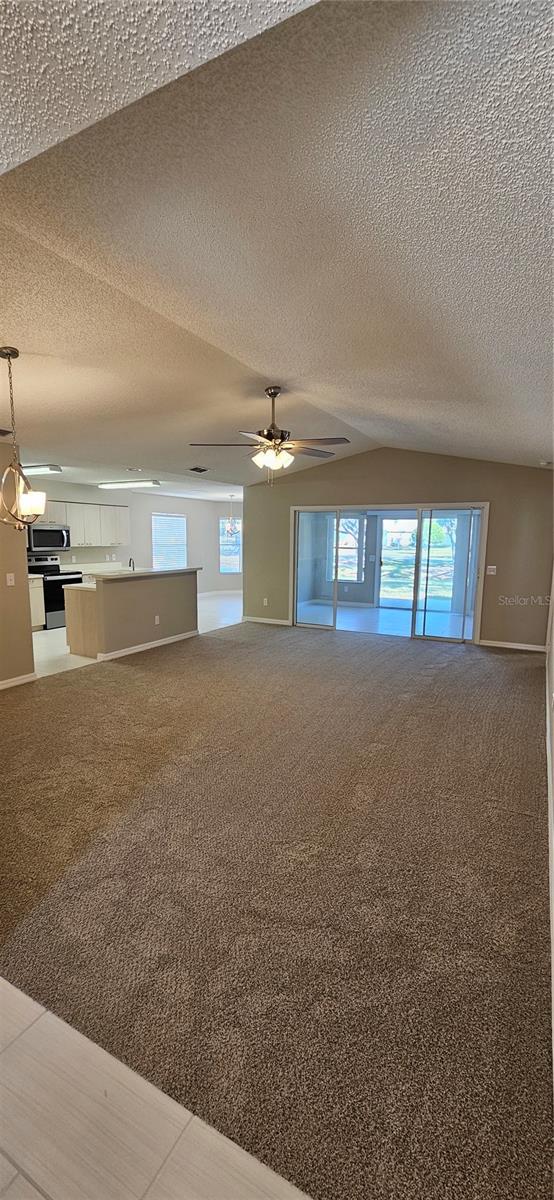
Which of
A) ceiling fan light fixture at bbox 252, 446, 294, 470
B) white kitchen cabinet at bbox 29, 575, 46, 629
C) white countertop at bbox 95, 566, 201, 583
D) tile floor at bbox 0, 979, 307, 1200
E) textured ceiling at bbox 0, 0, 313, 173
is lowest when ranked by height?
tile floor at bbox 0, 979, 307, 1200

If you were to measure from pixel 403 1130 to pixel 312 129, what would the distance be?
8.40 feet

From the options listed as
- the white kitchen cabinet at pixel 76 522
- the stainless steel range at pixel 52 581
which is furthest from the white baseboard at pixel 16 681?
the white kitchen cabinet at pixel 76 522

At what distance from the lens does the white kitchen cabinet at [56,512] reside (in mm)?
7645

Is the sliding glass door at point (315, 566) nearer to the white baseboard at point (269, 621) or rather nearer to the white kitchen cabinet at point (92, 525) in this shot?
the white baseboard at point (269, 621)

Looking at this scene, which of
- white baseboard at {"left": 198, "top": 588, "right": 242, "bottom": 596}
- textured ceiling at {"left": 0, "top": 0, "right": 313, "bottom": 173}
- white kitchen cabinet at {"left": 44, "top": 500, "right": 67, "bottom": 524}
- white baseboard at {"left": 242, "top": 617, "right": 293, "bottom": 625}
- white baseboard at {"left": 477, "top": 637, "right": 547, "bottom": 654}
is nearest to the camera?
textured ceiling at {"left": 0, "top": 0, "right": 313, "bottom": 173}

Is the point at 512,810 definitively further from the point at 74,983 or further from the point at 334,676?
the point at 334,676

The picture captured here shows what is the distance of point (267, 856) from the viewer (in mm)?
2246

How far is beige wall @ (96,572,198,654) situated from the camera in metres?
5.78

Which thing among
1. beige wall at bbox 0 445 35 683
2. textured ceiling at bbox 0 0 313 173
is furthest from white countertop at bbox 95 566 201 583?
textured ceiling at bbox 0 0 313 173

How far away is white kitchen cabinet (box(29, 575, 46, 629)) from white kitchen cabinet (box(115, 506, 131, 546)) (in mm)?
2111

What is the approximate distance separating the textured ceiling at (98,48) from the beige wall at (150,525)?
754 cm

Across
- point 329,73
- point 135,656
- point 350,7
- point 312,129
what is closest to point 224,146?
point 312,129
